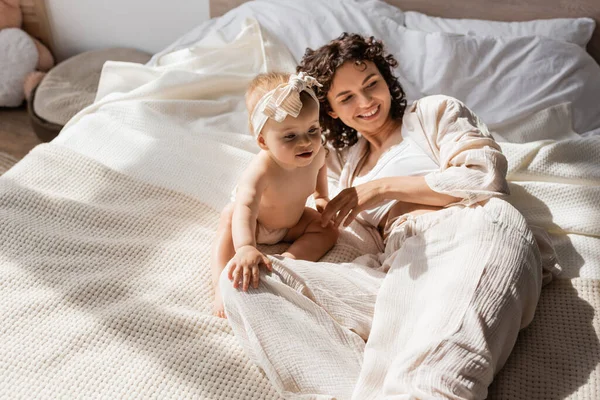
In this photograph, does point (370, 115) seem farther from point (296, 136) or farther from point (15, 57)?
point (15, 57)

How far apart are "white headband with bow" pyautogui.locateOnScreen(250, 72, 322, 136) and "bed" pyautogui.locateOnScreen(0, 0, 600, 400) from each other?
1.26 ft

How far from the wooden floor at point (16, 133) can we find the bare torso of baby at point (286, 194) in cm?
162

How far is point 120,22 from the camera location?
303 centimetres

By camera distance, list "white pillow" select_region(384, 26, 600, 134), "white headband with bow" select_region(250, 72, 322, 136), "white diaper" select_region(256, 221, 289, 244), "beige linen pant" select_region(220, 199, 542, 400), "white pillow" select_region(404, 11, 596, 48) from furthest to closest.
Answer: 1. "white pillow" select_region(404, 11, 596, 48)
2. "white pillow" select_region(384, 26, 600, 134)
3. "white diaper" select_region(256, 221, 289, 244)
4. "white headband with bow" select_region(250, 72, 322, 136)
5. "beige linen pant" select_region(220, 199, 542, 400)

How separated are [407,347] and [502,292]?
22 cm

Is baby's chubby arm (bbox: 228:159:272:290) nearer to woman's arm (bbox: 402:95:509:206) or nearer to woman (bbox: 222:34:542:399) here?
woman (bbox: 222:34:542:399)

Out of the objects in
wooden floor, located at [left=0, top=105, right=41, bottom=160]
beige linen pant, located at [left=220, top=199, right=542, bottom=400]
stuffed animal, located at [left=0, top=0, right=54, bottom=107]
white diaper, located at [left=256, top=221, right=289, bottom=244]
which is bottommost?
wooden floor, located at [left=0, top=105, right=41, bottom=160]

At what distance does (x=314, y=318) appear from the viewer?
1.35 m

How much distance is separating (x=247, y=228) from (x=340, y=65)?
509 millimetres

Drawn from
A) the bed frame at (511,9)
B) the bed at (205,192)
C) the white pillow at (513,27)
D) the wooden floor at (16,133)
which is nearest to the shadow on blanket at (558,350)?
the bed at (205,192)

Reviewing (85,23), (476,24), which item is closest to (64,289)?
(476,24)

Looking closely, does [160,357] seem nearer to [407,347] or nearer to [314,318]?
[314,318]

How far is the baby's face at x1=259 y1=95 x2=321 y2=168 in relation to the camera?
1.47 metres

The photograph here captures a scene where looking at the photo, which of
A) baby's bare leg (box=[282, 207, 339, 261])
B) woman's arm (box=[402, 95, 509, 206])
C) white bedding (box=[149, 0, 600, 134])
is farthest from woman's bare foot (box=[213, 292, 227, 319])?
white bedding (box=[149, 0, 600, 134])
